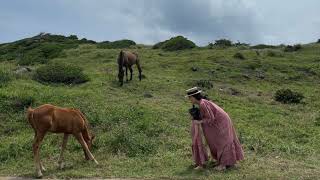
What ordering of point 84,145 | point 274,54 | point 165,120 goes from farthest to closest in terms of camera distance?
point 274,54, point 165,120, point 84,145

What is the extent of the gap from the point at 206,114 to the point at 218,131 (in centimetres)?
47

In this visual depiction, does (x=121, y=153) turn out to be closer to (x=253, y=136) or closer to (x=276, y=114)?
(x=253, y=136)

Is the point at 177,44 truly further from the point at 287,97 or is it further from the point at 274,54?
the point at 287,97

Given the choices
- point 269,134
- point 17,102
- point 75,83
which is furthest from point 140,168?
point 75,83

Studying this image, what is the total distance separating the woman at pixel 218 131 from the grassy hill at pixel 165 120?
39 cm

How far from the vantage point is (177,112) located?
1917 cm

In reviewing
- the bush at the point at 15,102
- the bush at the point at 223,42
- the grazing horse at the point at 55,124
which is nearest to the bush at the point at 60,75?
the bush at the point at 15,102

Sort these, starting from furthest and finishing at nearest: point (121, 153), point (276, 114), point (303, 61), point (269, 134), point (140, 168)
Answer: point (303, 61) → point (276, 114) → point (269, 134) → point (121, 153) → point (140, 168)

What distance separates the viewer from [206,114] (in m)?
12.1

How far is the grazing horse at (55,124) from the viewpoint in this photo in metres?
12.6

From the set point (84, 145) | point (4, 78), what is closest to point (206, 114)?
point (84, 145)

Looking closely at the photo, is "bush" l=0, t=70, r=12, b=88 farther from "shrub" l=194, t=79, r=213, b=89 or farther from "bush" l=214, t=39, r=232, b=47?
"bush" l=214, t=39, r=232, b=47

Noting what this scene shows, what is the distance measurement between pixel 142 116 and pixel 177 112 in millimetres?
2085

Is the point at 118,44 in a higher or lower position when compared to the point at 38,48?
higher
